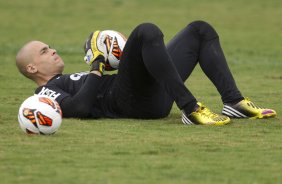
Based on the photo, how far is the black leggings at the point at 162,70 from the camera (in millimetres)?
9812

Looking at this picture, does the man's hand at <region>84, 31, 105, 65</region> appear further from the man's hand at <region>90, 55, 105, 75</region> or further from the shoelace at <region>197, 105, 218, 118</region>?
the shoelace at <region>197, 105, 218, 118</region>

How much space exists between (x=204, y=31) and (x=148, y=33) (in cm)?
100

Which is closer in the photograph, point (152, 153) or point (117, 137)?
point (152, 153)

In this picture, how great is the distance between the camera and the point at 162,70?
9.77 m

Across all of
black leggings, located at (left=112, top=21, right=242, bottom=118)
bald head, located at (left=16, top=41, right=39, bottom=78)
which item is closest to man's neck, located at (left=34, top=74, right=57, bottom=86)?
bald head, located at (left=16, top=41, right=39, bottom=78)

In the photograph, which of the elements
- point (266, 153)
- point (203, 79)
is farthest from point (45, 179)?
point (203, 79)

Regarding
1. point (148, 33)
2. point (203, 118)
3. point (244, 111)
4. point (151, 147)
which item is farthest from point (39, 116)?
point (244, 111)

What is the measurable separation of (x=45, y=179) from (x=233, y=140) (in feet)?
8.16

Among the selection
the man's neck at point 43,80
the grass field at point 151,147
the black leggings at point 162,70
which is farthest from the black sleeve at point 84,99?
the man's neck at point 43,80

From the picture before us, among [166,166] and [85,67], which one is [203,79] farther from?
[166,166]

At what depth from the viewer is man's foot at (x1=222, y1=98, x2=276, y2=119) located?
10516 millimetres

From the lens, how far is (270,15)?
29.8m

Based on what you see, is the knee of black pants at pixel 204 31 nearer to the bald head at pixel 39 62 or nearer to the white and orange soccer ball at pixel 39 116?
the bald head at pixel 39 62

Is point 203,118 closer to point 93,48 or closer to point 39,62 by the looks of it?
point 93,48
